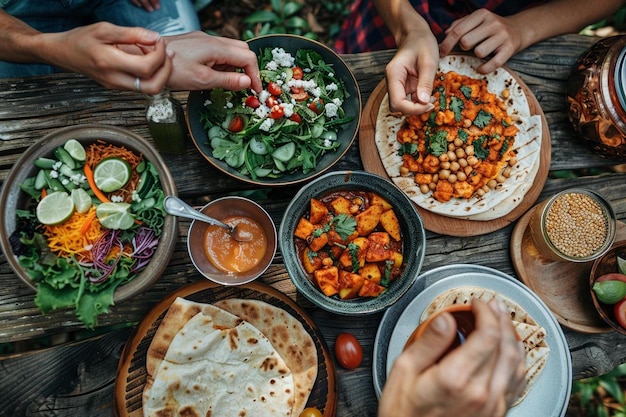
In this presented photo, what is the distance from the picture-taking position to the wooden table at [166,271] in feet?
8.08

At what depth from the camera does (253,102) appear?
2453 millimetres

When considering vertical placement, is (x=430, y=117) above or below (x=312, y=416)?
above

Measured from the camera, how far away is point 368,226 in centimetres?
252

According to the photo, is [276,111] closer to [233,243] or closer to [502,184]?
[233,243]

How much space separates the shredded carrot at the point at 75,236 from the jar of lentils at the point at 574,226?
228cm

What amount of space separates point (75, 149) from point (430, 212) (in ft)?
6.15

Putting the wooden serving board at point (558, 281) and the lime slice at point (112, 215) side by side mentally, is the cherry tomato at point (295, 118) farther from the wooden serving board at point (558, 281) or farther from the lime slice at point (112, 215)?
the wooden serving board at point (558, 281)

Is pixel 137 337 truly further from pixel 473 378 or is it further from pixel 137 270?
pixel 473 378

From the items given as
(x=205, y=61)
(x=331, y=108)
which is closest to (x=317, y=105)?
(x=331, y=108)

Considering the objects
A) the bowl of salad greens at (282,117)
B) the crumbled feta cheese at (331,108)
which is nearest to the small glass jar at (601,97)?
the bowl of salad greens at (282,117)

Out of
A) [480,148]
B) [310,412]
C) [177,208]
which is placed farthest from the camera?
[480,148]

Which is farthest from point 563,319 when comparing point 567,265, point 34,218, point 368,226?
point 34,218

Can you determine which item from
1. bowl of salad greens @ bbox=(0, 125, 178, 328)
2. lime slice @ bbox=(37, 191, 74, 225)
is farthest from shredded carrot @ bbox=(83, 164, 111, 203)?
lime slice @ bbox=(37, 191, 74, 225)

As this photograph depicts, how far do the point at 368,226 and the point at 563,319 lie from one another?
1264 mm
